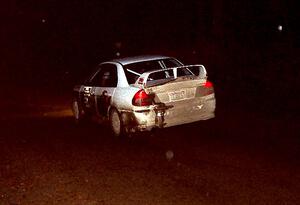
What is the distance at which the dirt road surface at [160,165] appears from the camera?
7051mm

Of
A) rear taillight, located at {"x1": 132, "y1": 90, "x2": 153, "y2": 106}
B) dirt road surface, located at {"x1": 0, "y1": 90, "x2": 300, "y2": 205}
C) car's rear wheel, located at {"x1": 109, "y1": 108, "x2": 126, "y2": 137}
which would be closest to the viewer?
dirt road surface, located at {"x1": 0, "y1": 90, "x2": 300, "y2": 205}

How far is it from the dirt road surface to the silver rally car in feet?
1.38

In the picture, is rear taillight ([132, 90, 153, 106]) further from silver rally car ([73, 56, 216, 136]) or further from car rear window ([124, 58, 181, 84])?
car rear window ([124, 58, 181, 84])

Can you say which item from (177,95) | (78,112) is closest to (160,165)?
(177,95)

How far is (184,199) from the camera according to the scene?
267 inches

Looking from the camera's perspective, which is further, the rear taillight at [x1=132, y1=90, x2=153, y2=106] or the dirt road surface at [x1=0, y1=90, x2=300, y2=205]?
A: the rear taillight at [x1=132, y1=90, x2=153, y2=106]

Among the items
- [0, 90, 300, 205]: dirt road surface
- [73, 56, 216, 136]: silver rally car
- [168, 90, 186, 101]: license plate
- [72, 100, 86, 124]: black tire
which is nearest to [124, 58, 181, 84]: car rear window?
[73, 56, 216, 136]: silver rally car

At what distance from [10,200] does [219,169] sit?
3004 millimetres

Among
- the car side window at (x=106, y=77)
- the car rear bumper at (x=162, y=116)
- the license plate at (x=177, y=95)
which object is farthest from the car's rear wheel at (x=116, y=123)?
the license plate at (x=177, y=95)

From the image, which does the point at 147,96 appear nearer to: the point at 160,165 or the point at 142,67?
the point at 142,67

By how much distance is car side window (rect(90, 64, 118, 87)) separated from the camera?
11.6 m

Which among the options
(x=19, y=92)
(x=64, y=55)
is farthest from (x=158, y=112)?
(x=64, y=55)

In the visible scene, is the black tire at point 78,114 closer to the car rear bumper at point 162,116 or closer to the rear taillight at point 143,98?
the car rear bumper at point 162,116

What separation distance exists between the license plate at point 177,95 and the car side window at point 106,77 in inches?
53.2
